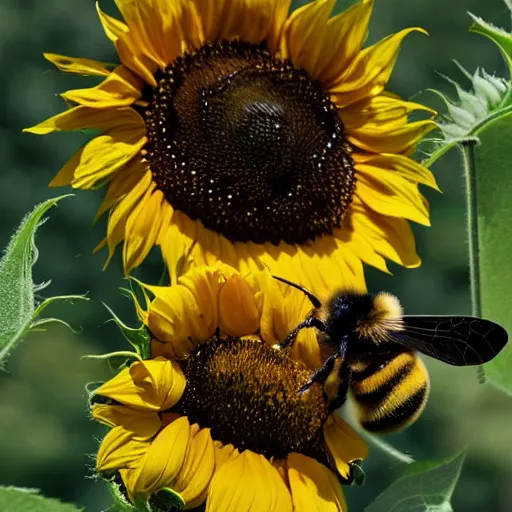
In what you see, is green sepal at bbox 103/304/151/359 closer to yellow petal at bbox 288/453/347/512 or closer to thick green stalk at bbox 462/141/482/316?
yellow petal at bbox 288/453/347/512

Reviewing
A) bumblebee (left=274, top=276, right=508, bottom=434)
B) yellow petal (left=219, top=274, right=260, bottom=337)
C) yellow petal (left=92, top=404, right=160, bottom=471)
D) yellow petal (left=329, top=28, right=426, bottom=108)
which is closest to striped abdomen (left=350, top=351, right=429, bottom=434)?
bumblebee (left=274, top=276, right=508, bottom=434)

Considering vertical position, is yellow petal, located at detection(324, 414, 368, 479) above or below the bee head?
below

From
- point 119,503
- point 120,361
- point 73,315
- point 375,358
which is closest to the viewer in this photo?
point 119,503

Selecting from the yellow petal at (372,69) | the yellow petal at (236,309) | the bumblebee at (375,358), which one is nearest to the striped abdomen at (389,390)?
the bumblebee at (375,358)

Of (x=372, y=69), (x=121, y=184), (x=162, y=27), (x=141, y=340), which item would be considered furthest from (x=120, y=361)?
(x=372, y=69)

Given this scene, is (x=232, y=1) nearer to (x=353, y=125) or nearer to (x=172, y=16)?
(x=172, y=16)

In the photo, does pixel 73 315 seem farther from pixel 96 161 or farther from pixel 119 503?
Answer: pixel 119 503

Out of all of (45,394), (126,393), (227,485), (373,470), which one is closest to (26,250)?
(126,393)
